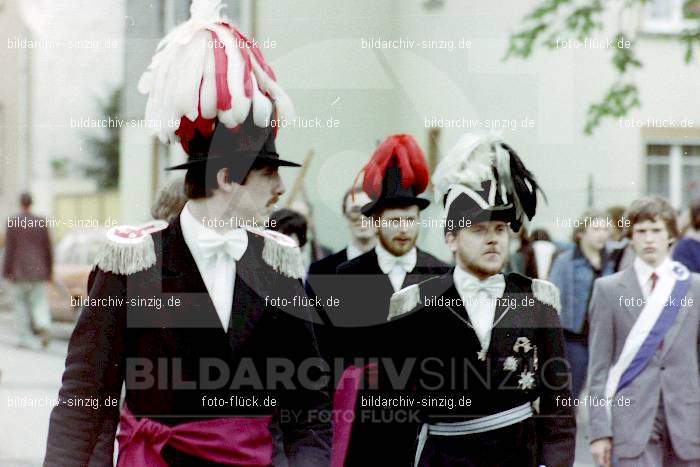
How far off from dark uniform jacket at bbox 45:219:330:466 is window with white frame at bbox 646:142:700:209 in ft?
37.7

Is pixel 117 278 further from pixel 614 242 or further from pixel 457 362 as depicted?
pixel 614 242

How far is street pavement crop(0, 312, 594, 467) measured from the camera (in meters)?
8.45

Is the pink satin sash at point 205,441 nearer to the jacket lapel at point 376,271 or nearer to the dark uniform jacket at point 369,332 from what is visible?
the dark uniform jacket at point 369,332

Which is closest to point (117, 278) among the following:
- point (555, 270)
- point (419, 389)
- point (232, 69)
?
point (232, 69)

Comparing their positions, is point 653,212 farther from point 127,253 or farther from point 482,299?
point 127,253

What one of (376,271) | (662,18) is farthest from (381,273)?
(662,18)

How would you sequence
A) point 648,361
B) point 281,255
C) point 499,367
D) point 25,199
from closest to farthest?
point 281,255, point 499,367, point 648,361, point 25,199

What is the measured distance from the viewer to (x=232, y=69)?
11.8 feet

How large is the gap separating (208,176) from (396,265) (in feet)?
8.64

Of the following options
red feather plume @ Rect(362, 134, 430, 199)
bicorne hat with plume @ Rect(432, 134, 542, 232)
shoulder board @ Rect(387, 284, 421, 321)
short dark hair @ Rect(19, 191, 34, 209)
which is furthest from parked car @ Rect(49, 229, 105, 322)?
bicorne hat with plume @ Rect(432, 134, 542, 232)

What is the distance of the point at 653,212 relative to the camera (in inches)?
245

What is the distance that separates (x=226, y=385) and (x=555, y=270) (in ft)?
19.4

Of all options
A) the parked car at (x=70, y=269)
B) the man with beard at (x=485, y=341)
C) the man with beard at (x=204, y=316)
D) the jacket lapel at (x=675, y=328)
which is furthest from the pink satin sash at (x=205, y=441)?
the parked car at (x=70, y=269)

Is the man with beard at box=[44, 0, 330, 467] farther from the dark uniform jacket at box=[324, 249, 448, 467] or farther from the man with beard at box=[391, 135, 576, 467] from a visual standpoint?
the dark uniform jacket at box=[324, 249, 448, 467]
